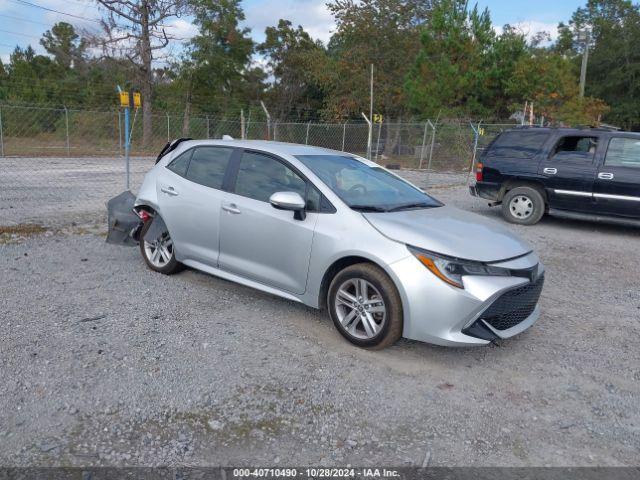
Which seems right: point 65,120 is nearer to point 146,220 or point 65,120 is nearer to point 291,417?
point 146,220

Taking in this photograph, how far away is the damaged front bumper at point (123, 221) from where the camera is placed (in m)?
6.41

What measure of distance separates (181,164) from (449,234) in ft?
9.67

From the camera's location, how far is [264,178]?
16.1ft

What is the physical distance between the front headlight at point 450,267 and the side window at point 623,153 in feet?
20.7

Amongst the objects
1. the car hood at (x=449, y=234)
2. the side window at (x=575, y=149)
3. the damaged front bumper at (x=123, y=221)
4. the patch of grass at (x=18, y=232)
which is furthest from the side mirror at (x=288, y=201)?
the side window at (x=575, y=149)

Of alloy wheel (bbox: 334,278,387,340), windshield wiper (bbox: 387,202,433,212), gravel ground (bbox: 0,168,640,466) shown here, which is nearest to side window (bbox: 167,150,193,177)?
gravel ground (bbox: 0,168,640,466)

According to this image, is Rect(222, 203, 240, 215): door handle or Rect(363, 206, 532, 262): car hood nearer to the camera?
Rect(363, 206, 532, 262): car hood

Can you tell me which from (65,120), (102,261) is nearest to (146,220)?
(102,261)

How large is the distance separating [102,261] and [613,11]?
64.5 metres

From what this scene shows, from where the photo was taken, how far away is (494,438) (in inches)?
121

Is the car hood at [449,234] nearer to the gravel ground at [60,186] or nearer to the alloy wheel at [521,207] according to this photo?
the alloy wheel at [521,207]

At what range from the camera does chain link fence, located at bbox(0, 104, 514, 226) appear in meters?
11.4

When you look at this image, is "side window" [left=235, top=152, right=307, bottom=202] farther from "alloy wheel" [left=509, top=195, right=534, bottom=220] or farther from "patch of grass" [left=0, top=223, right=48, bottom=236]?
"alloy wheel" [left=509, top=195, right=534, bottom=220]

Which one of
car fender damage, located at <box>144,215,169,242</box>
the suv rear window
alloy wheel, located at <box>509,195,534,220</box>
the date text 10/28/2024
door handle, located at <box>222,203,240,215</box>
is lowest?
the date text 10/28/2024
